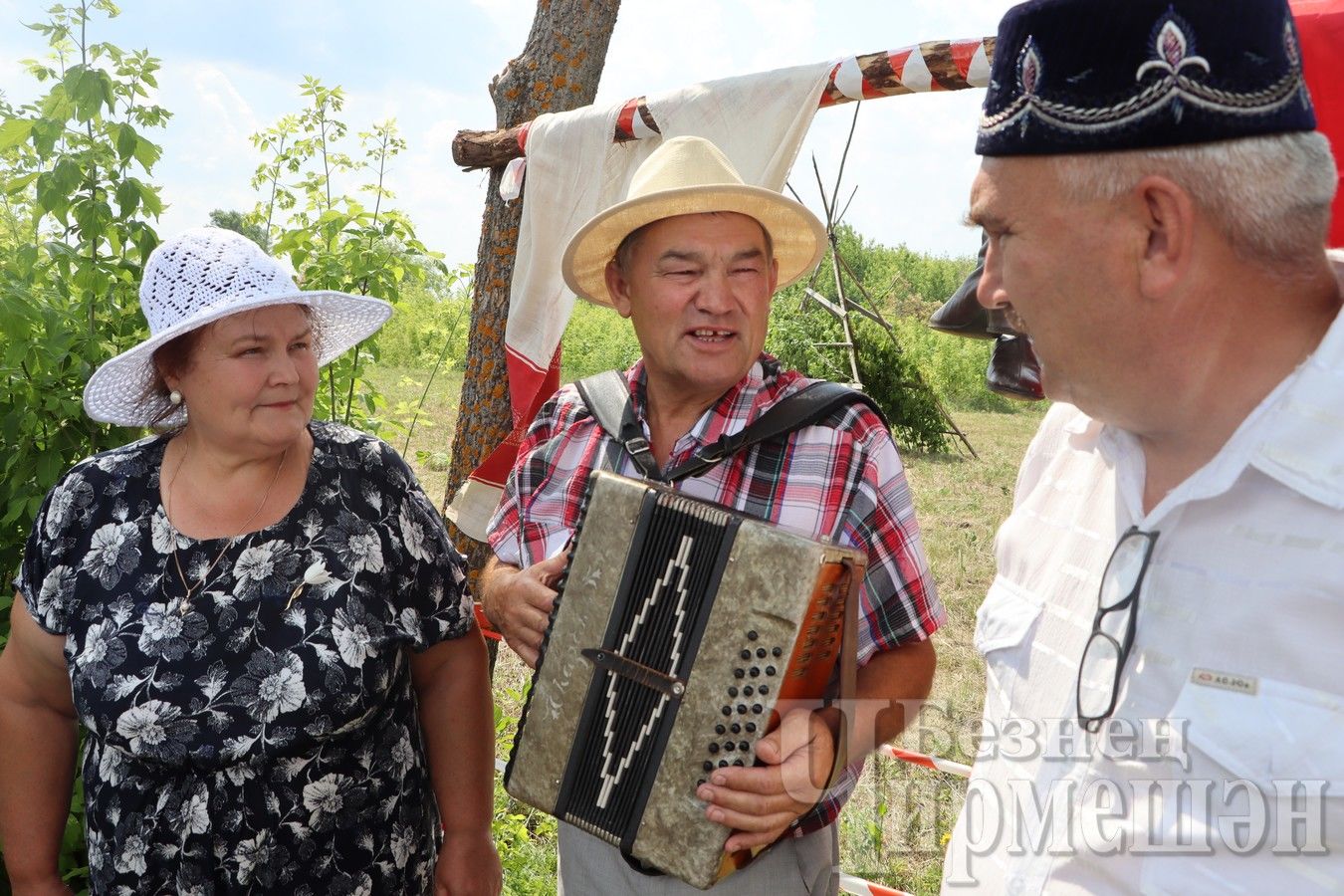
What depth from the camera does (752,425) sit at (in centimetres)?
214

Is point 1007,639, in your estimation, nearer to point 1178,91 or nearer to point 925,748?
point 1178,91

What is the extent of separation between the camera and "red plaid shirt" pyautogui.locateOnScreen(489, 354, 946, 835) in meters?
2.01

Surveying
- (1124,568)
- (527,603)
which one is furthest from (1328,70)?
(527,603)

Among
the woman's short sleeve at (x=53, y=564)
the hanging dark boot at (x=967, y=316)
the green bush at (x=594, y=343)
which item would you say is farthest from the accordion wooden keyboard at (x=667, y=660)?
the green bush at (x=594, y=343)

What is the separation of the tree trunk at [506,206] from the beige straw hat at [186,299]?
108 cm

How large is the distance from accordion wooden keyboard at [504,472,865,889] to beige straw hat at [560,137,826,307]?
2.02 ft

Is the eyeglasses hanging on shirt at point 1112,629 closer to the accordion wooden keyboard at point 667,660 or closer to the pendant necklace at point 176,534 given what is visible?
the accordion wooden keyboard at point 667,660

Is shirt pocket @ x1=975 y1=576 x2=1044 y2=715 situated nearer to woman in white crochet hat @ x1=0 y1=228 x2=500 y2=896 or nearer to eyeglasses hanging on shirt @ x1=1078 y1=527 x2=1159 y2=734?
eyeglasses hanging on shirt @ x1=1078 y1=527 x2=1159 y2=734

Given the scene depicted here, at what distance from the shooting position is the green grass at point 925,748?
3773mm

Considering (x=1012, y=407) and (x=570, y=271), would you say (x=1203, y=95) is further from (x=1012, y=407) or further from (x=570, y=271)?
(x=1012, y=407)

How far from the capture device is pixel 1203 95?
1.20 metres

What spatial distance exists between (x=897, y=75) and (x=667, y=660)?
153 cm

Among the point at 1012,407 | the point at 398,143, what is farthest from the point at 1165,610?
the point at 1012,407

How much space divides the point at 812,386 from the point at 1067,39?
987 mm
